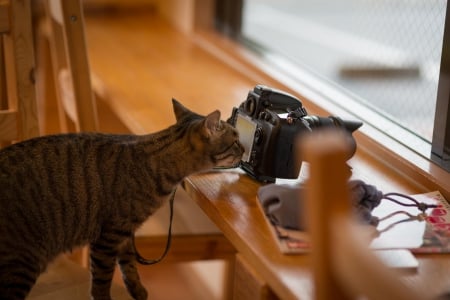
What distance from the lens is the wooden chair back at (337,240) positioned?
0.77 meters

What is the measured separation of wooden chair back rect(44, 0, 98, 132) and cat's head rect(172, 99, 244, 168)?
48cm

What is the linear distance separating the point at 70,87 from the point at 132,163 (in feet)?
1.80

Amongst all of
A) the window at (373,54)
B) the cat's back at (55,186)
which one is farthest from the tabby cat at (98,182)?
the window at (373,54)

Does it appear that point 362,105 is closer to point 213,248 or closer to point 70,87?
point 213,248

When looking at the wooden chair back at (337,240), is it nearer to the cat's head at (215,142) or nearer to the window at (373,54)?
the cat's head at (215,142)

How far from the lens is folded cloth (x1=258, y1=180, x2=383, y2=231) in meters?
1.23

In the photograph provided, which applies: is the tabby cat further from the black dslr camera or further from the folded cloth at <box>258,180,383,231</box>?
the folded cloth at <box>258,180,383,231</box>

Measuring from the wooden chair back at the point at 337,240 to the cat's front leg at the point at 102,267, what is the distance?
0.66 meters

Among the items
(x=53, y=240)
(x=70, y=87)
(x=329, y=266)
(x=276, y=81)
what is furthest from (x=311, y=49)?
(x=329, y=266)

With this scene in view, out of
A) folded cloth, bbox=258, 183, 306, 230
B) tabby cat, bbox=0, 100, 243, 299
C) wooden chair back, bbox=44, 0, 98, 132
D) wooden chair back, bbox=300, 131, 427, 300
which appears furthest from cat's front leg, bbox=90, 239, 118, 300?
wooden chair back, bbox=300, 131, 427, 300

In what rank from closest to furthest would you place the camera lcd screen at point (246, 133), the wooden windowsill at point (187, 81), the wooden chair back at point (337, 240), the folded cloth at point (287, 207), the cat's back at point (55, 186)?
1. the wooden chair back at point (337, 240)
2. the folded cloth at point (287, 207)
3. the cat's back at point (55, 186)
4. the camera lcd screen at point (246, 133)
5. the wooden windowsill at point (187, 81)

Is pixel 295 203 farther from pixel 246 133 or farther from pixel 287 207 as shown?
pixel 246 133

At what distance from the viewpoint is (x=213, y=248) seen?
1.84 metres

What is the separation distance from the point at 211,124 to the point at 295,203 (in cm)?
28
